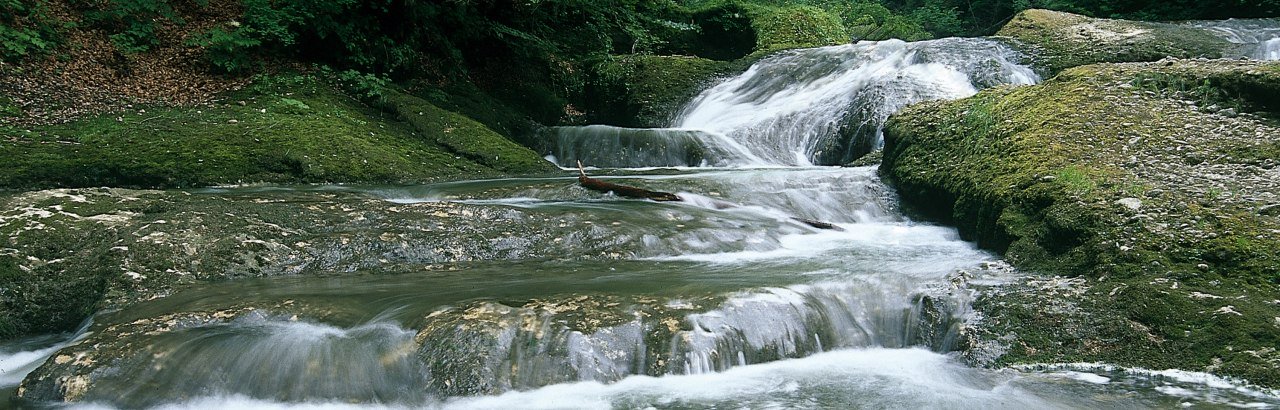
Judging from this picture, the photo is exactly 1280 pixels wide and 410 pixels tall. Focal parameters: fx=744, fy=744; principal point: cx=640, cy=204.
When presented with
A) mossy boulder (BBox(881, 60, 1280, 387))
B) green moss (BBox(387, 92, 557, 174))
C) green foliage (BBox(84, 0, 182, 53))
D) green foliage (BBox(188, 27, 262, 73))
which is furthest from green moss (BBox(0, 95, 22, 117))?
mossy boulder (BBox(881, 60, 1280, 387))

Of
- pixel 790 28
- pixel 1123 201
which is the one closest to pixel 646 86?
pixel 790 28

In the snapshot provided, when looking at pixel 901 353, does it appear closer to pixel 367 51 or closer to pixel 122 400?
pixel 122 400

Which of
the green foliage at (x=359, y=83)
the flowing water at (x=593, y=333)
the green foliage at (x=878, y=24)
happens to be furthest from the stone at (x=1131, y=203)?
the green foliage at (x=878, y=24)

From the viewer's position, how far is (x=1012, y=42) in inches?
459

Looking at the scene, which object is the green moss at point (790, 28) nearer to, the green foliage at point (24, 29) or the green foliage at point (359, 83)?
the green foliage at point (359, 83)

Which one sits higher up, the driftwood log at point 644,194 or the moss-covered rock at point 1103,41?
the moss-covered rock at point 1103,41

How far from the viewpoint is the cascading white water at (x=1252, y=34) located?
416 inches

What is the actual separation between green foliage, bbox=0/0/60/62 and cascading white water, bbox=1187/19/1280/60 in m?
15.6

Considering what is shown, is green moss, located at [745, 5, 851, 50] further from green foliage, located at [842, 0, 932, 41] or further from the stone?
the stone

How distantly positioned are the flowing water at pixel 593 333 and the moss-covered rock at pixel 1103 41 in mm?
6821

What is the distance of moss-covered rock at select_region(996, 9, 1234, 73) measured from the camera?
34.5 feet

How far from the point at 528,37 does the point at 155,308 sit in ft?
25.2

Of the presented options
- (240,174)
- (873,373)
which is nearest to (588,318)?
(873,373)

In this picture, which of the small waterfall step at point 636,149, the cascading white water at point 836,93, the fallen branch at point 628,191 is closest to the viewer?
the fallen branch at point 628,191
